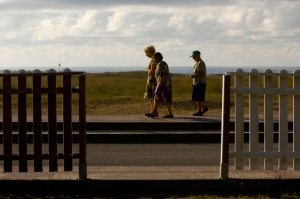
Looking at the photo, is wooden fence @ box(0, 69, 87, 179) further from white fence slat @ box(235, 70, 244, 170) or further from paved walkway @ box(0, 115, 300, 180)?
white fence slat @ box(235, 70, 244, 170)

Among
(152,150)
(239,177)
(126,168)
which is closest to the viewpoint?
(239,177)

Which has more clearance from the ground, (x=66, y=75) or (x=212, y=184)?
(x=66, y=75)

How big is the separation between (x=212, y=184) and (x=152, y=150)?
17.3 feet

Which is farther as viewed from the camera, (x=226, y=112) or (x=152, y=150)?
(x=152, y=150)

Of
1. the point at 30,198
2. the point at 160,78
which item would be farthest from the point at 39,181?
the point at 160,78

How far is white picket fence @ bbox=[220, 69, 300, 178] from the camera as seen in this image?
30.5 ft

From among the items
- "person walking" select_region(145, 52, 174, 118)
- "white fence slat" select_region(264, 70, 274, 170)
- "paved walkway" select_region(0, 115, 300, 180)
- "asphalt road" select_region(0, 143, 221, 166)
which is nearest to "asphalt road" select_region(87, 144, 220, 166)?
"asphalt road" select_region(0, 143, 221, 166)

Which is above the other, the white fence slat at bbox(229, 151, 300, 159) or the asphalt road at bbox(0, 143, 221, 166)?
the white fence slat at bbox(229, 151, 300, 159)

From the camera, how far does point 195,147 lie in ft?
49.1

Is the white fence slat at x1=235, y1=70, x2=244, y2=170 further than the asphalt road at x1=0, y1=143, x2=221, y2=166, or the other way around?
the asphalt road at x1=0, y1=143, x2=221, y2=166

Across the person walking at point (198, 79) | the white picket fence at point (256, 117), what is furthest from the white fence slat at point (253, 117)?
the person walking at point (198, 79)

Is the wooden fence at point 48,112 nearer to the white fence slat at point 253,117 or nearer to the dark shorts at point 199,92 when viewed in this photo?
the white fence slat at point 253,117

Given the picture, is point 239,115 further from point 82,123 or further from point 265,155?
point 82,123

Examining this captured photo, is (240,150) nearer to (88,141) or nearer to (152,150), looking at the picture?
(152,150)
